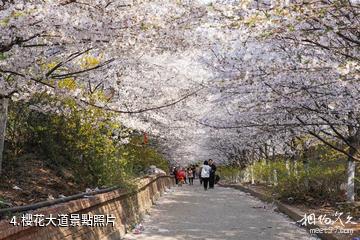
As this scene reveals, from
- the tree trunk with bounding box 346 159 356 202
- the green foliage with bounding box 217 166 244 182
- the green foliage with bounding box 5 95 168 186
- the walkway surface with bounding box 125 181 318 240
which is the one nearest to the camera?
the walkway surface with bounding box 125 181 318 240

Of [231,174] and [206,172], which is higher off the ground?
[206,172]

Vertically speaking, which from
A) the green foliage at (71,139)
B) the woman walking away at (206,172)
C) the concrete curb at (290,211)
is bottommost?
the concrete curb at (290,211)

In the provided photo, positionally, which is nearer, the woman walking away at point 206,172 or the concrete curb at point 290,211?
the concrete curb at point 290,211

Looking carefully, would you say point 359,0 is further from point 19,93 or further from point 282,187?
point 282,187

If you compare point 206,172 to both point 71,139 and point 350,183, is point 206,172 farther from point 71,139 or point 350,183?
point 71,139

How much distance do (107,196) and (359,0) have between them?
221 inches

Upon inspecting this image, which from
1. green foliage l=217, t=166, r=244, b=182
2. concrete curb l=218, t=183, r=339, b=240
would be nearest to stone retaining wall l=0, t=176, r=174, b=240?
concrete curb l=218, t=183, r=339, b=240

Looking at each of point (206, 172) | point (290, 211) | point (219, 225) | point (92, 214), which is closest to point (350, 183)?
point (290, 211)

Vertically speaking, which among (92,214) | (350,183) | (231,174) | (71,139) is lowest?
(92,214)

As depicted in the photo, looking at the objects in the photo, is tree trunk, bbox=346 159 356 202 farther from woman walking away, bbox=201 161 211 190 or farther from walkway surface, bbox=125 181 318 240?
woman walking away, bbox=201 161 211 190

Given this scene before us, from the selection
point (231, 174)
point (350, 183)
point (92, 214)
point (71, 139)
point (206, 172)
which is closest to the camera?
point (92, 214)

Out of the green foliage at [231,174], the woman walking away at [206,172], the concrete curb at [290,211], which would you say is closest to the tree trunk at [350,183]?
the concrete curb at [290,211]

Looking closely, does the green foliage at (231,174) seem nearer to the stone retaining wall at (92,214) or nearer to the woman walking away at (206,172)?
the woman walking away at (206,172)

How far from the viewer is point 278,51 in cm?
1094
